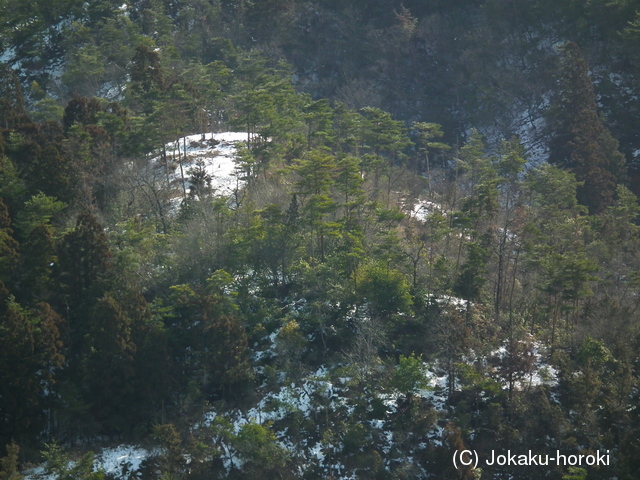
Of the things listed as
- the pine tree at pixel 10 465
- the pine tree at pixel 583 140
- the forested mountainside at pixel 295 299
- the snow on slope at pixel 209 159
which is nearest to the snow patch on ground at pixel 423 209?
the forested mountainside at pixel 295 299

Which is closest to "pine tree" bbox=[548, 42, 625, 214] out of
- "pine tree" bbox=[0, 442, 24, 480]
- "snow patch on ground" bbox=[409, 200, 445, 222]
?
"snow patch on ground" bbox=[409, 200, 445, 222]

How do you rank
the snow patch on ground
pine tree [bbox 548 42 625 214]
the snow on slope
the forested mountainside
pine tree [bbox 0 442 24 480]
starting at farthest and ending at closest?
1. pine tree [bbox 548 42 625 214]
2. the snow patch on ground
3. the snow on slope
4. the forested mountainside
5. pine tree [bbox 0 442 24 480]

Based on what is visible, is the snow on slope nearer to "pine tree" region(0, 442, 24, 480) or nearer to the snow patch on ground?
the snow patch on ground

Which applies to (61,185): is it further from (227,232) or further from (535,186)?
(535,186)

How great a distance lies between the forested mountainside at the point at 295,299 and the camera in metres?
23.7

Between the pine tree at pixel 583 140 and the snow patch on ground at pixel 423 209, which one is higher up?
the pine tree at pixel 583 140

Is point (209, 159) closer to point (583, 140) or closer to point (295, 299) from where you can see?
point (295, 299)

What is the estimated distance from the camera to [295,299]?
96.5 ft

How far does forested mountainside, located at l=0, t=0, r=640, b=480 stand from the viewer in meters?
23.7

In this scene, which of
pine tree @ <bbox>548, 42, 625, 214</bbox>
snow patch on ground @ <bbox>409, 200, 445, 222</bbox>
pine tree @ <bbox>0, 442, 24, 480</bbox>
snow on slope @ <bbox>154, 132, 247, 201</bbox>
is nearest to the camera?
pine tree @ <bbox>0, 442, 24, 480</bbox>

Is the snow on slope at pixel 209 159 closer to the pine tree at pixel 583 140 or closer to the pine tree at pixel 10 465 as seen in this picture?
the pine tree at pixel 10 465

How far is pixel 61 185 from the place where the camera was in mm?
30750

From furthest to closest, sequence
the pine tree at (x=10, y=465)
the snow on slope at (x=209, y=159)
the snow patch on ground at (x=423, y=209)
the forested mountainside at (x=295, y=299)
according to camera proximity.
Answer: the snow patch on ground at (x=423, y=209) → the snow on slope at (x=209, y=159) → the forested mountainside at (x=295, y=299) → the pine tree at (x=10, y=465)

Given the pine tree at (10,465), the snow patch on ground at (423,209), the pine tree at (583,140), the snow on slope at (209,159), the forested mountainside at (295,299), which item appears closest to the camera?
the pine tree at (10,465)
